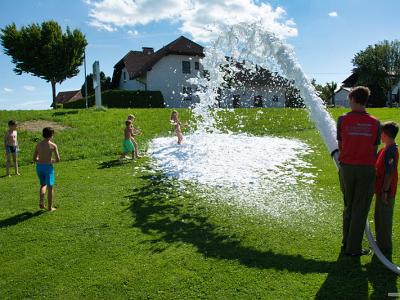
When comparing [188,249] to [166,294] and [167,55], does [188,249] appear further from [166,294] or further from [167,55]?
[167,55]

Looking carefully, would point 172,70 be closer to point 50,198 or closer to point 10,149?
point 10,149

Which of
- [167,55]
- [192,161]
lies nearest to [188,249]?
[192,161]

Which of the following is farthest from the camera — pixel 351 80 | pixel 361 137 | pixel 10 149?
pixel 351 80

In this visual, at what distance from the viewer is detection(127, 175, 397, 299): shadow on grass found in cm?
532

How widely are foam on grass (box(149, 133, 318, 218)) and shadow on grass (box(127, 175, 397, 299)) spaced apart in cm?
130

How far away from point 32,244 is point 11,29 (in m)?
43.3

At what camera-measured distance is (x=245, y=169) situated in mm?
12812

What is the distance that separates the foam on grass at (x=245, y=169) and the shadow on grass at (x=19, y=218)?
3867 mm

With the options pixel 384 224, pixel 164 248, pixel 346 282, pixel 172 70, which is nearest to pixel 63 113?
pixel 164 248

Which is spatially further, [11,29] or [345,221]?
[11,29]

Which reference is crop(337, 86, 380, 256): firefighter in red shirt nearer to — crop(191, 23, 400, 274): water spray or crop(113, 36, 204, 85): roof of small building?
crop(191, 23, 400, 274): water spray

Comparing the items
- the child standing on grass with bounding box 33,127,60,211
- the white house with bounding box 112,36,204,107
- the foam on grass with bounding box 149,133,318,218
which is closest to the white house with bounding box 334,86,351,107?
the white house with bounding box 112,36,204,107

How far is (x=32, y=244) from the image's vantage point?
7.14 m

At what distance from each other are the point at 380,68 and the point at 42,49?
5876 cm
